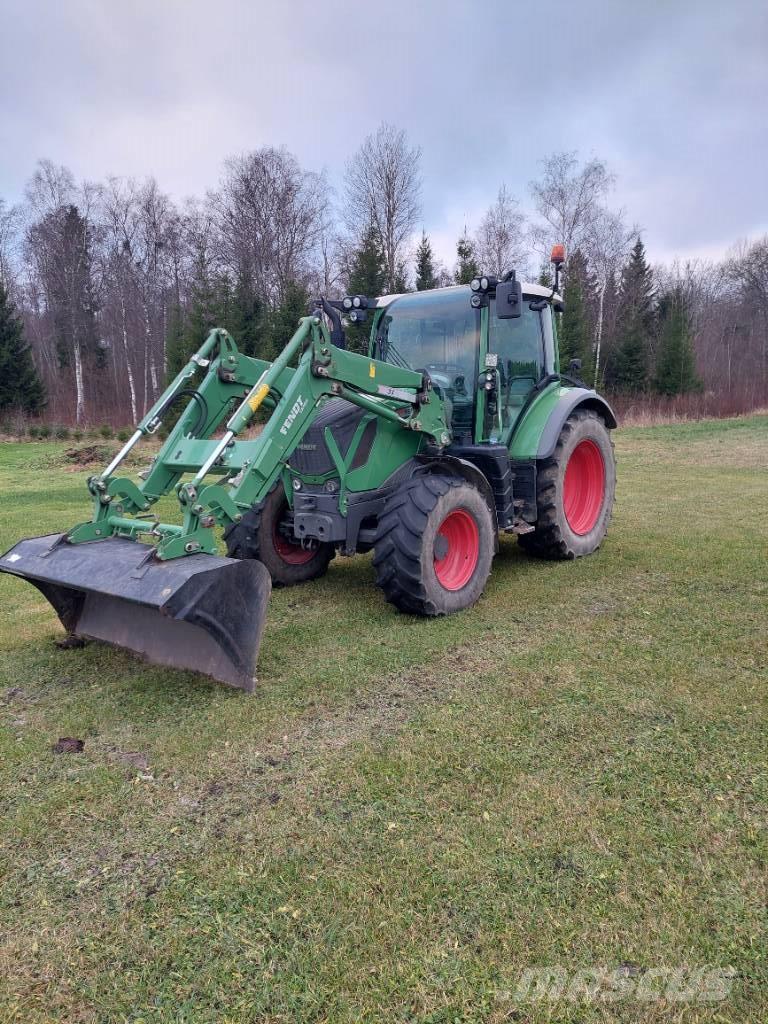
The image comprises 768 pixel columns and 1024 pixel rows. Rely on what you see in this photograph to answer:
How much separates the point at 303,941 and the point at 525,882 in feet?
2.29

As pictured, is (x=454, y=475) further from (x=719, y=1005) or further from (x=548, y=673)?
(x=719, y=1005)

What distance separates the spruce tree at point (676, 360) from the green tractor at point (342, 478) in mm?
23827

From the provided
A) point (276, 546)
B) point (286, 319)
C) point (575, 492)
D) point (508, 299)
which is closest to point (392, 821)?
point (276, 546)

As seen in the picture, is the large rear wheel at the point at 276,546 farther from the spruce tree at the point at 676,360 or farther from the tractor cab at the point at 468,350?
the spruce tree at the point at 676,360

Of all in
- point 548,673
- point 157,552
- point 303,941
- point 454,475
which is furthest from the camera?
point 454,475

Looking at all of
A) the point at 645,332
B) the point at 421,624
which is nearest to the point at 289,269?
the point at 645,332

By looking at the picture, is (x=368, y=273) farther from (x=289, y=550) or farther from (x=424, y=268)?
(x=289, y=550)

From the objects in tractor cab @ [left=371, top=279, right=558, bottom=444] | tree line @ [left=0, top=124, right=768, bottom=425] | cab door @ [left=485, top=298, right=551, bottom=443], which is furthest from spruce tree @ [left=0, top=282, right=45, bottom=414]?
cab door @ [left=485, top=298, right=551, bottom=443]

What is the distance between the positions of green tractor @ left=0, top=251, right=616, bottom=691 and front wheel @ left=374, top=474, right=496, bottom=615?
0.01 meters

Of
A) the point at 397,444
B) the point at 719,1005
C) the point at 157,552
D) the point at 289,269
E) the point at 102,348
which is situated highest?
the point at 289,269

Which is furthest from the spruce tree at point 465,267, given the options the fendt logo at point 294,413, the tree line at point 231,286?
the fendt logo at point 294,413

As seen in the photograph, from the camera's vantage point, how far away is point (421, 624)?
14.7ft

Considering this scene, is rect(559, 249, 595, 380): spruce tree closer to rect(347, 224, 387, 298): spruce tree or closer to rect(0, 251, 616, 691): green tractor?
rect(347, 224, 387, 298): spruce tree

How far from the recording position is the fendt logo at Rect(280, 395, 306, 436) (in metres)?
3.88
